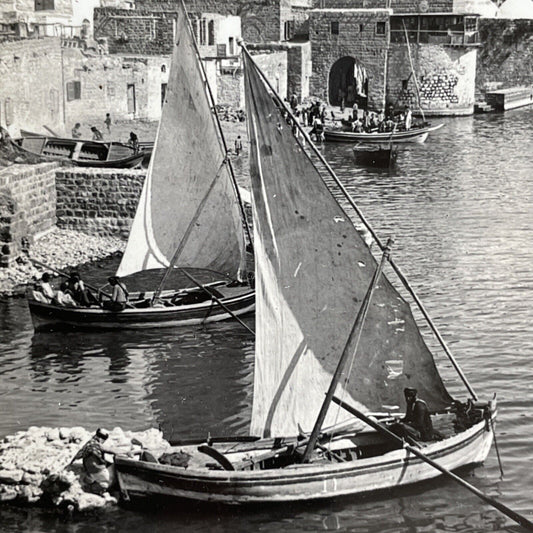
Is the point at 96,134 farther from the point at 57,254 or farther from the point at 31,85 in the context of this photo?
the point at 57,254

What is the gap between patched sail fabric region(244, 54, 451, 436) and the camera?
15.0 metres

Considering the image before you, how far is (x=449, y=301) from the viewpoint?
83.4 ft

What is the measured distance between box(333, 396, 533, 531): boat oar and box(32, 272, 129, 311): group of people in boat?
8.52m

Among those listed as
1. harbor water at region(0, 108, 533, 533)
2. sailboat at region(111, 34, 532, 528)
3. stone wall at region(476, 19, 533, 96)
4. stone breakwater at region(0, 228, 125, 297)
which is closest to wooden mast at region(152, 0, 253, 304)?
harbor water at region(0, 108, 533, 533)

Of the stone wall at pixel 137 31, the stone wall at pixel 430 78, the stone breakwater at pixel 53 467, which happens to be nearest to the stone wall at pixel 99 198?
the stone breakwater at pixel 53 467

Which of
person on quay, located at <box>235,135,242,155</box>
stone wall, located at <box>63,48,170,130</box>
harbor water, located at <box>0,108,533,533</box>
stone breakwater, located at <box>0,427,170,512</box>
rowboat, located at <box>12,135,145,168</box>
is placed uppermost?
stone wall, located at <box>63,48,170,130</box>

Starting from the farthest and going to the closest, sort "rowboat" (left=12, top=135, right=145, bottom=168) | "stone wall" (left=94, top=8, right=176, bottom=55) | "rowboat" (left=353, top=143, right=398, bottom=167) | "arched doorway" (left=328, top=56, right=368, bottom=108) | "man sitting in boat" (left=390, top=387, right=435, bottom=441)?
1. "arched doorway" (left=328, top=56, right=368, bottom=108)
2. "stone wall" (left=94, top=8, right=176, bottom=55)
3. "rowboat" (left=353, top=143, right=398, bottom=167)
4. "rowboat" (left=12, top=135, right=145, bottom=168)
5. "man sitting in boat" (left=390, top=387, right=435, bottom=441)

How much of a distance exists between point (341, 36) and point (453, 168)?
24494 millimetres

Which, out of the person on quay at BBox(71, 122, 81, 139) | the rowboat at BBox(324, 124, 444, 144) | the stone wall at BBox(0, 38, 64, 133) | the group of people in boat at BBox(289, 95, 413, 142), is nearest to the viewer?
the stone wall at BBox(0, 38, 64, 133)

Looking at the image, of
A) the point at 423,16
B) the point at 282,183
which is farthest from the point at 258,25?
the point at 282,183

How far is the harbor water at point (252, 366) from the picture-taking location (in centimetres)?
1435

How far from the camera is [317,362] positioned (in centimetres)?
1555

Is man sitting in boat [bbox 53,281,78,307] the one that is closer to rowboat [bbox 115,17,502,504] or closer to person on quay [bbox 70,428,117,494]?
rowboat [bbox 115,17,502,504]

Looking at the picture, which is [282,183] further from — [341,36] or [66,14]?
[341,36]
